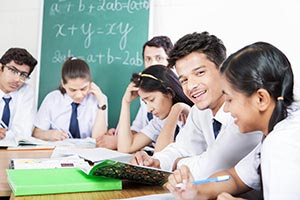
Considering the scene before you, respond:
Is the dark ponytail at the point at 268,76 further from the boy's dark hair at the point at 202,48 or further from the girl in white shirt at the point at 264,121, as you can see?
the boy's dark hair at the point at 202,48

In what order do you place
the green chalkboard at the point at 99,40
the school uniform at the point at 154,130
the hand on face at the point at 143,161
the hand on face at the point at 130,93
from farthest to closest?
the green chalkboard at the point at 99,40 < the hand on face at the point at 130,93 < the school uniform at the point at 154,130 < the hand on face at the point at 143,161

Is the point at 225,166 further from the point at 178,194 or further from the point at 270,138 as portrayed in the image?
the point at 270,138

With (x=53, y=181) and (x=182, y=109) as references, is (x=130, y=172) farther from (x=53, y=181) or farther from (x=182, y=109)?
(x=182, y=109)

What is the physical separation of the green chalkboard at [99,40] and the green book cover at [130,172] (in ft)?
7.41

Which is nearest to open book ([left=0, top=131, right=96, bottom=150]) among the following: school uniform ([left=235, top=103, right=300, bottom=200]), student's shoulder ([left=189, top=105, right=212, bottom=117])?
student's shoulder ([left=189, top=105, right=212, bottom=117])

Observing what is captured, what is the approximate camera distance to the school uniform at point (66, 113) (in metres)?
2.99

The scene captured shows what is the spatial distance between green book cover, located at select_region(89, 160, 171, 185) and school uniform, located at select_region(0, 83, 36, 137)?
1.66 metres

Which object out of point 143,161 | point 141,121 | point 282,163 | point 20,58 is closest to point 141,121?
point 141,121

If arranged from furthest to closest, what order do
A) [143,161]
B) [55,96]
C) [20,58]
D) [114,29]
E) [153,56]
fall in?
1. [114,29]
2. [55,96]
3. [153,56]
4. [20,58]
5. [143,161]

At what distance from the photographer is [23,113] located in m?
2.89

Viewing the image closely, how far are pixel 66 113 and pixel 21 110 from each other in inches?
12.6

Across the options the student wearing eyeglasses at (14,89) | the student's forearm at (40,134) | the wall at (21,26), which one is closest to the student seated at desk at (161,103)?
the student's forearm at (40,134)

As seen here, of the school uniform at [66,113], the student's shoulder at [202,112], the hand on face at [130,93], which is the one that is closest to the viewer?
the student's shoulder at [202,112]

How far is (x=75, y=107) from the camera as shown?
304 centimetres
